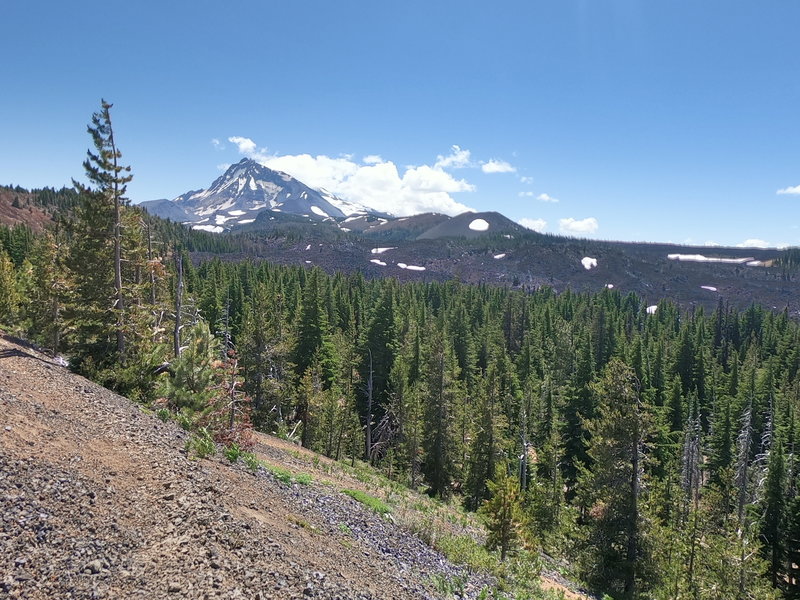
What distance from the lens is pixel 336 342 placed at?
52.4m

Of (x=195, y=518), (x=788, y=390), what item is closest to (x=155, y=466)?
(x=195, y=518)

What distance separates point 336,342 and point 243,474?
40076 mm

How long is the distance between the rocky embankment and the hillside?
27 millimetres

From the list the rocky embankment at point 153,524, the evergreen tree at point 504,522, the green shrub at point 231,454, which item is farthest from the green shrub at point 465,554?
the green shrub at point 231,454

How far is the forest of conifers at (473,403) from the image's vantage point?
63.5 ft

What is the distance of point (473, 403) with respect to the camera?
4578 centimetres

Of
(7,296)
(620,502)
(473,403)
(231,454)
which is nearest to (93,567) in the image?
(231,454)

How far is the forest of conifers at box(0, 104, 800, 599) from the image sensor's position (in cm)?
1934

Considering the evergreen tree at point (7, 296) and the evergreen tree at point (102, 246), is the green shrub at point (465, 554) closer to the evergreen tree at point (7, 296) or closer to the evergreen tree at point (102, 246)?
the evergreen tree at point (102, 246)

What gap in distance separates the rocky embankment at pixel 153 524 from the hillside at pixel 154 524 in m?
0.03

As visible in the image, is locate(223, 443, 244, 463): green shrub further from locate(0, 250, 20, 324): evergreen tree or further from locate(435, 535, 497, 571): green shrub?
locate(0, 250, 20, 324): evergreen tree

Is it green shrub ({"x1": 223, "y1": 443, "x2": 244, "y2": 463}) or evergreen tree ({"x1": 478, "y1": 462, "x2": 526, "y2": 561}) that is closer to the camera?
green shrub ({"x1": 223, "y1": 443, "x2": 244, "y2": 463})

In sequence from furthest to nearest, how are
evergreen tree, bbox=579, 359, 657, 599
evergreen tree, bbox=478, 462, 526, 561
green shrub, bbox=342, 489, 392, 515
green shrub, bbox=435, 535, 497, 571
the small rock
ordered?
evergreen tree, bbox=579, 359, 657, 599 < evergreen tree, bbox=478, 462, 526, 561 < green shrub, bbox=342, 489, 392, 515 < green shrub, bbox=435, 535, 497, 571 < the small rock

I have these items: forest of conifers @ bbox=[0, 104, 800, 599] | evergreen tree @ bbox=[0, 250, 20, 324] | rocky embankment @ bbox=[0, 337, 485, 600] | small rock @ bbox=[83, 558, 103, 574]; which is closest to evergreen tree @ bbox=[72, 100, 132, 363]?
forest of conifers @ bbox=[0, 104, 800, 599]
